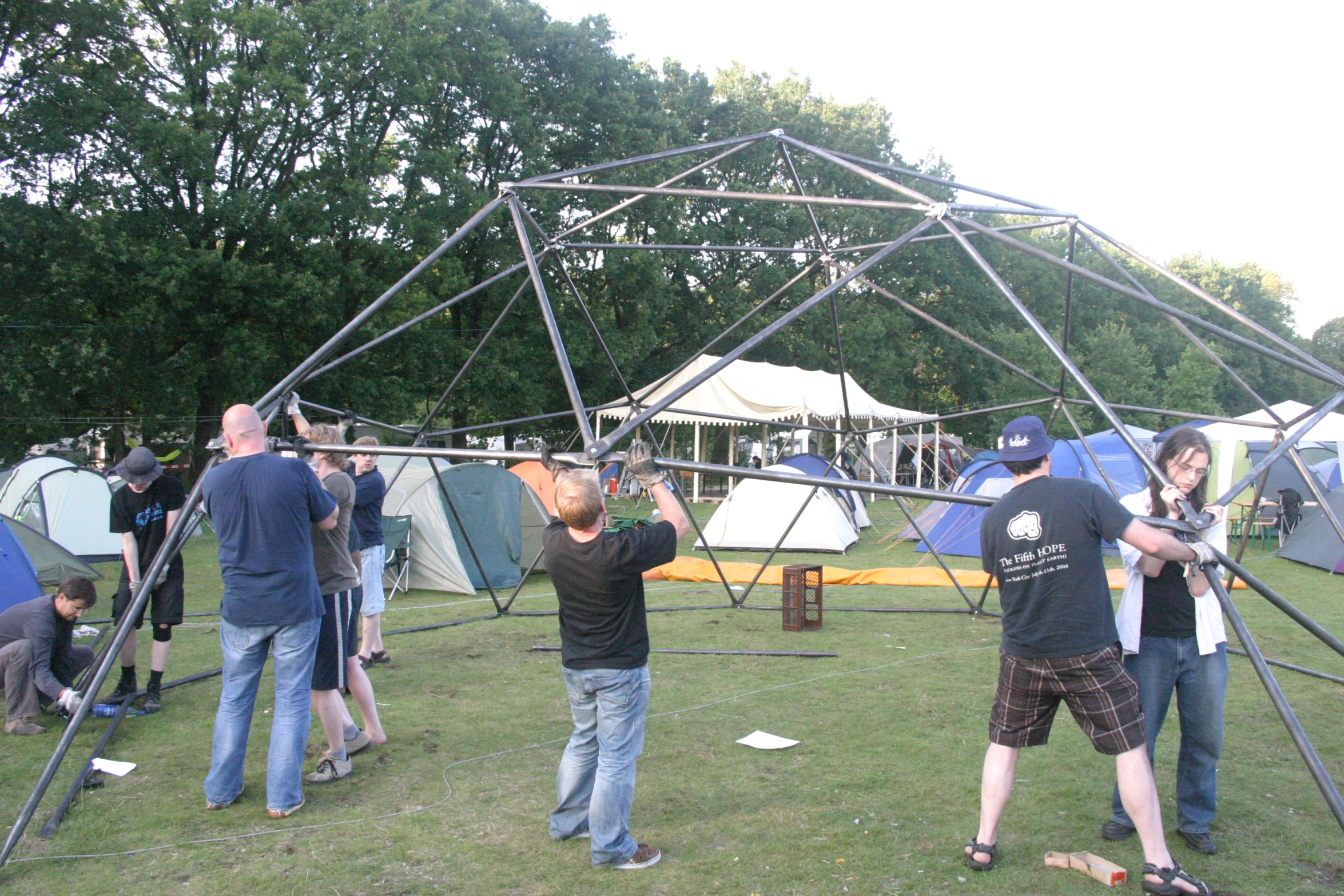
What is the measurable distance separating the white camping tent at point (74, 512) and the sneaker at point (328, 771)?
10492 mm

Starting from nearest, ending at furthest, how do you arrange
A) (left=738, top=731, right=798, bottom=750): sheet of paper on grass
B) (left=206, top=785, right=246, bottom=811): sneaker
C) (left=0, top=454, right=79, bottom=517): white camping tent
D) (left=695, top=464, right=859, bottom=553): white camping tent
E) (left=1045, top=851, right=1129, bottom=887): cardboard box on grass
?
A: (left=1045, top=851, right=1129, bottom=887): cardboard box on grass, (left=206, top=785, right=246, bottom=811): sneaker, (left=738, top=731, right=798, bottom=750): sheet of paper on grass, (left=0, top=454, right=79, bottom=517): white camping tent, (left=695, top=464, right=859, bottom=553): white camping tent

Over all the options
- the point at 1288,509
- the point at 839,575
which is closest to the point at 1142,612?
the point at 839,575

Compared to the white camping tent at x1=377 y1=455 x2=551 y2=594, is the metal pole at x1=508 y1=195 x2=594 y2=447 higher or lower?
higher

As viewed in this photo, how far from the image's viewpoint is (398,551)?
11172 millimetres

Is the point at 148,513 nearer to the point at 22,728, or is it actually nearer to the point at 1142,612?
the point at 22,728

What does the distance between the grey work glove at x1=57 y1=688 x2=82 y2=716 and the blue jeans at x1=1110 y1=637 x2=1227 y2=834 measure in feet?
18.2

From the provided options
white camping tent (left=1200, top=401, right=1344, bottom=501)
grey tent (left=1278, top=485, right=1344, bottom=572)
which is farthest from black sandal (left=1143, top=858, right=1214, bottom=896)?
white camping tent (left=1200, top=401, right=1344, bottom=501)

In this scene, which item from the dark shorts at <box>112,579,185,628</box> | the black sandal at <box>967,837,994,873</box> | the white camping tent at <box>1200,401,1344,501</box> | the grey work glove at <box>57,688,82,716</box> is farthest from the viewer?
the white camping tent at <box>1200,401,1344,501</box>

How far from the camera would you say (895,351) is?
3484 cm

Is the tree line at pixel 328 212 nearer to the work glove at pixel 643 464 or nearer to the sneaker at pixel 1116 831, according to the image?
the work glove at pixel 643 464

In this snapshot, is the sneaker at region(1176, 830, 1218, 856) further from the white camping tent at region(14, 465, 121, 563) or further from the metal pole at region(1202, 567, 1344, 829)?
the white camping tent at region(14, 465, 121, 563)

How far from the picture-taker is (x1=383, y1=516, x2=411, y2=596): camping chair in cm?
1079

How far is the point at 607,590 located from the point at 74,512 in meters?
13.4

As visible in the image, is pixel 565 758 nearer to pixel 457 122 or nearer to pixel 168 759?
pixel 168 759
